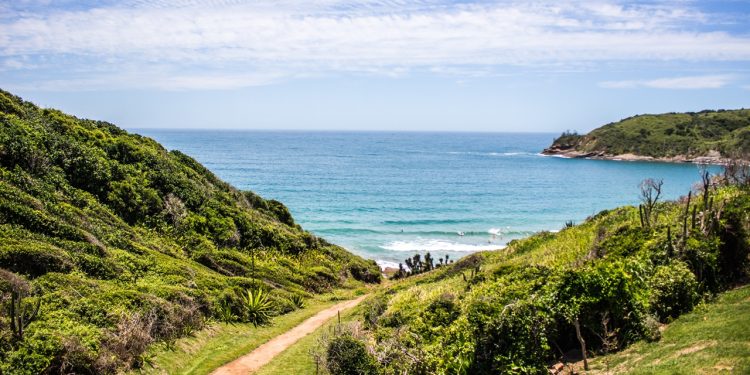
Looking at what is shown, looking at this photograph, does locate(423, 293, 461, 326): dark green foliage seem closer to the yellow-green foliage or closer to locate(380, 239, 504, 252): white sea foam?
the yellow-green foliage

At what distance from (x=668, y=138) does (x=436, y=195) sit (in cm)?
10915

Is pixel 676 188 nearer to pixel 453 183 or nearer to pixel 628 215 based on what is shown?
pixel 453 183

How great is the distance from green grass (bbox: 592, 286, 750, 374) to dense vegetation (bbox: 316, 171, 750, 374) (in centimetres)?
46

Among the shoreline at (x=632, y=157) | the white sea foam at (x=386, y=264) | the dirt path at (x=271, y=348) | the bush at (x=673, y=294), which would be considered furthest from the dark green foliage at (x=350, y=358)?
the shoreline at (x=632, y=157)

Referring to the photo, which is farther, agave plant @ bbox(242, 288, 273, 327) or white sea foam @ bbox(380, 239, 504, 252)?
white sea foam @ bbox(380, 239, 504, 252)

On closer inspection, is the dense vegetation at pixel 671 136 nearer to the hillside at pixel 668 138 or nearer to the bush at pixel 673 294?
the hillside at pixel 668 138

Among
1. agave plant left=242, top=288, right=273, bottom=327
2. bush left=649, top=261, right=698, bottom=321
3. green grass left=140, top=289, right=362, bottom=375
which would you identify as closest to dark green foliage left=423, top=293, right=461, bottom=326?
bush left=649, top=261, right=698, bottom=321

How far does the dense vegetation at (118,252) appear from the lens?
15539 millimetres

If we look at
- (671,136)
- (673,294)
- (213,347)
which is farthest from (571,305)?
(671,136)

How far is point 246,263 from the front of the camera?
32125 mm

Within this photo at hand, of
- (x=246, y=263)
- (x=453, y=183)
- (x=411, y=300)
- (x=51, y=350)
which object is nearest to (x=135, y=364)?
(x=51, y=350)

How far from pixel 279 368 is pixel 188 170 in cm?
2527

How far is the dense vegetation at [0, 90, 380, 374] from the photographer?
1554 centimetres

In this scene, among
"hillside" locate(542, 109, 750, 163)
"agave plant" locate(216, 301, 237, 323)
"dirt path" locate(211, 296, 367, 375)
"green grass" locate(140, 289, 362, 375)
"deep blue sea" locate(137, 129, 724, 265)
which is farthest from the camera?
"hillside" locate(542, 109, 750, 163)
